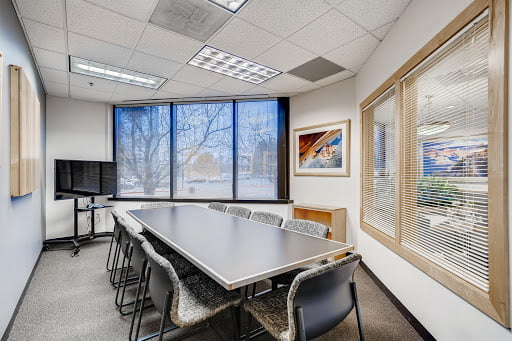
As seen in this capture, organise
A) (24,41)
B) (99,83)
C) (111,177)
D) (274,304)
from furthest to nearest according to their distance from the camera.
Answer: (111,177) < (99,83) < (24,41) < (274,304)

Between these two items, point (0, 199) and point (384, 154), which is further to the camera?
point (384, 154)

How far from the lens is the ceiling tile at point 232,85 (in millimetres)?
3891

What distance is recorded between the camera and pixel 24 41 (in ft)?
8.41

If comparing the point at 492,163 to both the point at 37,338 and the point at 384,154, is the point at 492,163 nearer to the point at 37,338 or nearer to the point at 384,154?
the point at 384,154

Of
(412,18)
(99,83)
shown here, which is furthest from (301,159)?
(99,83)

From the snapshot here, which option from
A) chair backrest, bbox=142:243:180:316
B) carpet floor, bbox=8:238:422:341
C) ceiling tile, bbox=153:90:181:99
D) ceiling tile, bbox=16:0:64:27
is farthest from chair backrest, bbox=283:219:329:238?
ceiling tile, bbox=153:90:181:99

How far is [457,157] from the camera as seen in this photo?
5.30ft

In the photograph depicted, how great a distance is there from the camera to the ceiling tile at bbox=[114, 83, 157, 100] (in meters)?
4.10

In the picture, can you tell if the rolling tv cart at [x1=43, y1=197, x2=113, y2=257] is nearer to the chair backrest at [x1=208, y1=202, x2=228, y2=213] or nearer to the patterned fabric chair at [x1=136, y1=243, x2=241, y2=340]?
the chair backrest at [x1=208, y1=202, x2=228, y2=213]

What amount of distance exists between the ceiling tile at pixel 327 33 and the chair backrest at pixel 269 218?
1.94 meters

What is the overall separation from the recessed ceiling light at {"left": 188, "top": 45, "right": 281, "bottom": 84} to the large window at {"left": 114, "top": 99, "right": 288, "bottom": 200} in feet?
3.64

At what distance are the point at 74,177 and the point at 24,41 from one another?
7.54 feet

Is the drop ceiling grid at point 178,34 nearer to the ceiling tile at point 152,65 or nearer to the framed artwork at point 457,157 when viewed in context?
the ceiling tile at point 152,65

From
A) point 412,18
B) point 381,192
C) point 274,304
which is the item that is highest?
point 412,18
